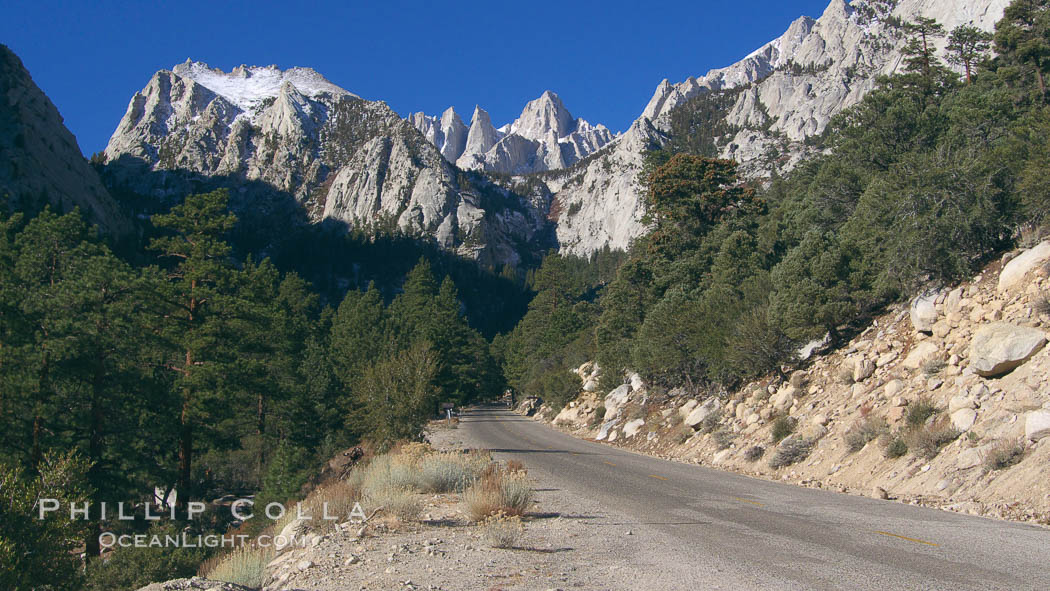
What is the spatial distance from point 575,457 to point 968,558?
14.5 metres

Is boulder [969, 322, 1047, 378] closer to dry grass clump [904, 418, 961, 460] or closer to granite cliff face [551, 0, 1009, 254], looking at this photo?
dry grass clump [904, 418, 961, 460]

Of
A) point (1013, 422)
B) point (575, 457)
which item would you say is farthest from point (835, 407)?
point (575, 457)

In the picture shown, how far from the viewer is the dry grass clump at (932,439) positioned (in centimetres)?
1241

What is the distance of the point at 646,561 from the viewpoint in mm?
7074

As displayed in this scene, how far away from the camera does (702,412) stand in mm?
23297

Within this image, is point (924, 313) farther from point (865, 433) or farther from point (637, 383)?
point (637, 383)

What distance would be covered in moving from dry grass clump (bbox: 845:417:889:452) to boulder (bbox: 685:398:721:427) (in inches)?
306

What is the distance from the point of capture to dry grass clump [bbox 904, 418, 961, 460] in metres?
12.4

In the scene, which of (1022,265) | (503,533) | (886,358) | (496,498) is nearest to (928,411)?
(886,358)

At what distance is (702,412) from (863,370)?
7130mm

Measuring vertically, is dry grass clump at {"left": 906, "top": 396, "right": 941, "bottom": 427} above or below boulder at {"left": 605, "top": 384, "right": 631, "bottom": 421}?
above

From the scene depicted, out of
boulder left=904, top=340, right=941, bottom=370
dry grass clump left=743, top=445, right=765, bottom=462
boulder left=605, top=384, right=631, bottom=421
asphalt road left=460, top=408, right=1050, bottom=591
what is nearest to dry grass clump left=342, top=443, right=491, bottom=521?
asphalt road left=460, top=408, right=1050, bottom=591

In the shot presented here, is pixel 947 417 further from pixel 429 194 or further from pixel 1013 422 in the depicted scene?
pixel 429 194

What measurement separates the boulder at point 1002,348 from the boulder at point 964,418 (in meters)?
1.17
